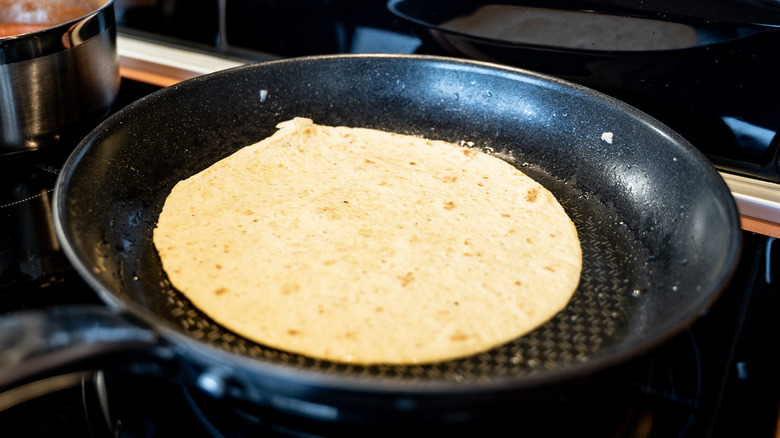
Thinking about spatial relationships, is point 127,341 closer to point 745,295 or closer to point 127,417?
point 127,417

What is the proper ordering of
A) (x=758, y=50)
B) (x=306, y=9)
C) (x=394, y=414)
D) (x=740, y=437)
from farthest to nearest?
1. (x=306, y=9)
2. (x=758, y=50)
3. (x=740, y=437)
4. (x=394, y=414)

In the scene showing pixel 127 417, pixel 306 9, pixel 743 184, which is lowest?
pixel 127 417

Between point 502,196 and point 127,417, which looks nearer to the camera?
point 127,417

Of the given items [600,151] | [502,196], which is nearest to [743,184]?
[600,151]

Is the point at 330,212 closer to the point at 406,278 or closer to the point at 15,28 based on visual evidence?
the point at 406,278

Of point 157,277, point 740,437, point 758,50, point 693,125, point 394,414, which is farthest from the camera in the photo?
point 693,125

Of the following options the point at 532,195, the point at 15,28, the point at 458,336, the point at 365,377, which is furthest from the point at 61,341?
the point at 15,28

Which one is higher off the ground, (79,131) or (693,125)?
(693,125)
